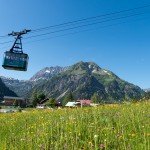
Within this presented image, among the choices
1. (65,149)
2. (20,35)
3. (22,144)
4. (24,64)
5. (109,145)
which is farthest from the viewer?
(24,64)

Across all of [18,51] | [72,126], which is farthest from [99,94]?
[18,51]

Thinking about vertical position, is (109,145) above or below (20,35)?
below

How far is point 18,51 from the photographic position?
105 ft

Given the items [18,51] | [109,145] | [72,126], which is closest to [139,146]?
[109,145]

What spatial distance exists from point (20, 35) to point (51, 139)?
22903 millimetres

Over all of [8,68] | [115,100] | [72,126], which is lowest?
[72,126]

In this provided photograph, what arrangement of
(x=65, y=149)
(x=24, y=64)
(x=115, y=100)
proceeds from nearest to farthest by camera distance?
(x=65, y=149) < (x=115, y=100) < (x=24, y=64)

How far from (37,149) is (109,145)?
128 centimetres

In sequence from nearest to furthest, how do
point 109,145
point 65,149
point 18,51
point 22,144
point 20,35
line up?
point 65,149, point 109,145, point 22,144, point 20,35, point 18,51

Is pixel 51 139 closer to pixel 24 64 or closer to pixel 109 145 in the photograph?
pixel 109 145

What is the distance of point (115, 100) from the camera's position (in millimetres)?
11109

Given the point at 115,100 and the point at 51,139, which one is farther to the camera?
the point at 115,100

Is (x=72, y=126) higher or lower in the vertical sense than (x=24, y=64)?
lower

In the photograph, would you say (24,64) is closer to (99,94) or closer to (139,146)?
(99,94)
